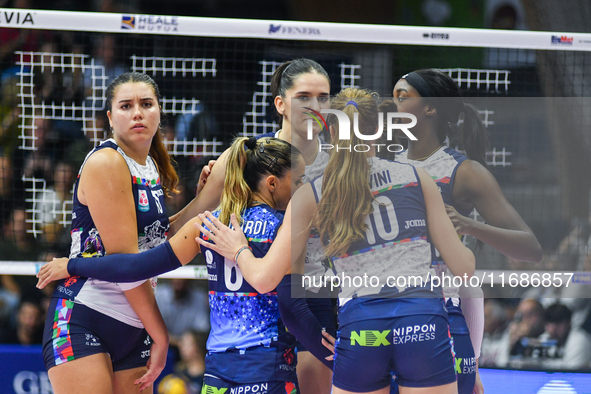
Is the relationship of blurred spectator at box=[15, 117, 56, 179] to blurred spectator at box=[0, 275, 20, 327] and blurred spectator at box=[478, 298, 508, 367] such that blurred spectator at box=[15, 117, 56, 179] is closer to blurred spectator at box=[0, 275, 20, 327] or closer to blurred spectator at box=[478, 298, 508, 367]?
blurred spectator at box=[0, 275, 20, 327]

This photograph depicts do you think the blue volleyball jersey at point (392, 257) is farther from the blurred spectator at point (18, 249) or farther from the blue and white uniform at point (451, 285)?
the blurred spectator at point (18, 249)

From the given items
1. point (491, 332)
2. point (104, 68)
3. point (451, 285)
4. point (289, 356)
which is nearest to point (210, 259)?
point (289, 356)

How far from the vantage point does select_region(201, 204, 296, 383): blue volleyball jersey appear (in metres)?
2.29

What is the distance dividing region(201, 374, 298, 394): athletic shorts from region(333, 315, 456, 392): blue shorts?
0.85 ft

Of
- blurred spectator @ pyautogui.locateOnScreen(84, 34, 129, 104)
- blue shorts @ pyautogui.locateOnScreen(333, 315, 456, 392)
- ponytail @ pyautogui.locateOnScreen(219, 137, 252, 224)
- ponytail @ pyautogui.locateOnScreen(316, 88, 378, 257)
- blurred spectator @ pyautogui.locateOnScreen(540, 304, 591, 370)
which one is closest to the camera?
blue shorts @ pyautogui.locateOnScreen(333, 315, 456, 392)

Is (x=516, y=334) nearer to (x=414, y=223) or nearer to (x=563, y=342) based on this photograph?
(x=563, y=342)

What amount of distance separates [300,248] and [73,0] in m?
5.94

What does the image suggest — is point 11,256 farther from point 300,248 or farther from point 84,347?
point 300,248

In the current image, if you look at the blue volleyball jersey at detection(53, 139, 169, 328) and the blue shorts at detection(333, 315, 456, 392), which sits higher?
the blue volleyball jersey at detection(53, 139, 169, 328)

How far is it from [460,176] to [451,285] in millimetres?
522

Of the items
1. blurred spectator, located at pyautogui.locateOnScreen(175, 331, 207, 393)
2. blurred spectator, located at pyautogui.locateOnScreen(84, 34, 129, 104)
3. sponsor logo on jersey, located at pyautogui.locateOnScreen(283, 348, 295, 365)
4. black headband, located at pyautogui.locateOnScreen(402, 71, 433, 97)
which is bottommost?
blurred spectator, located at pyautogui.locateOnScreen(175, 331, 207, 393)

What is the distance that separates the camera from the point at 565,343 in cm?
425

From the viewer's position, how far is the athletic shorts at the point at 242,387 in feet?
7.41

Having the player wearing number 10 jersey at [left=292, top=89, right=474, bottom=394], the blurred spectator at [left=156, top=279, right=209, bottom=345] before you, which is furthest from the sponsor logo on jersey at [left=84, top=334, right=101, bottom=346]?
the blurred spectator at [left=156, top=279, right=209, bottom=345]
